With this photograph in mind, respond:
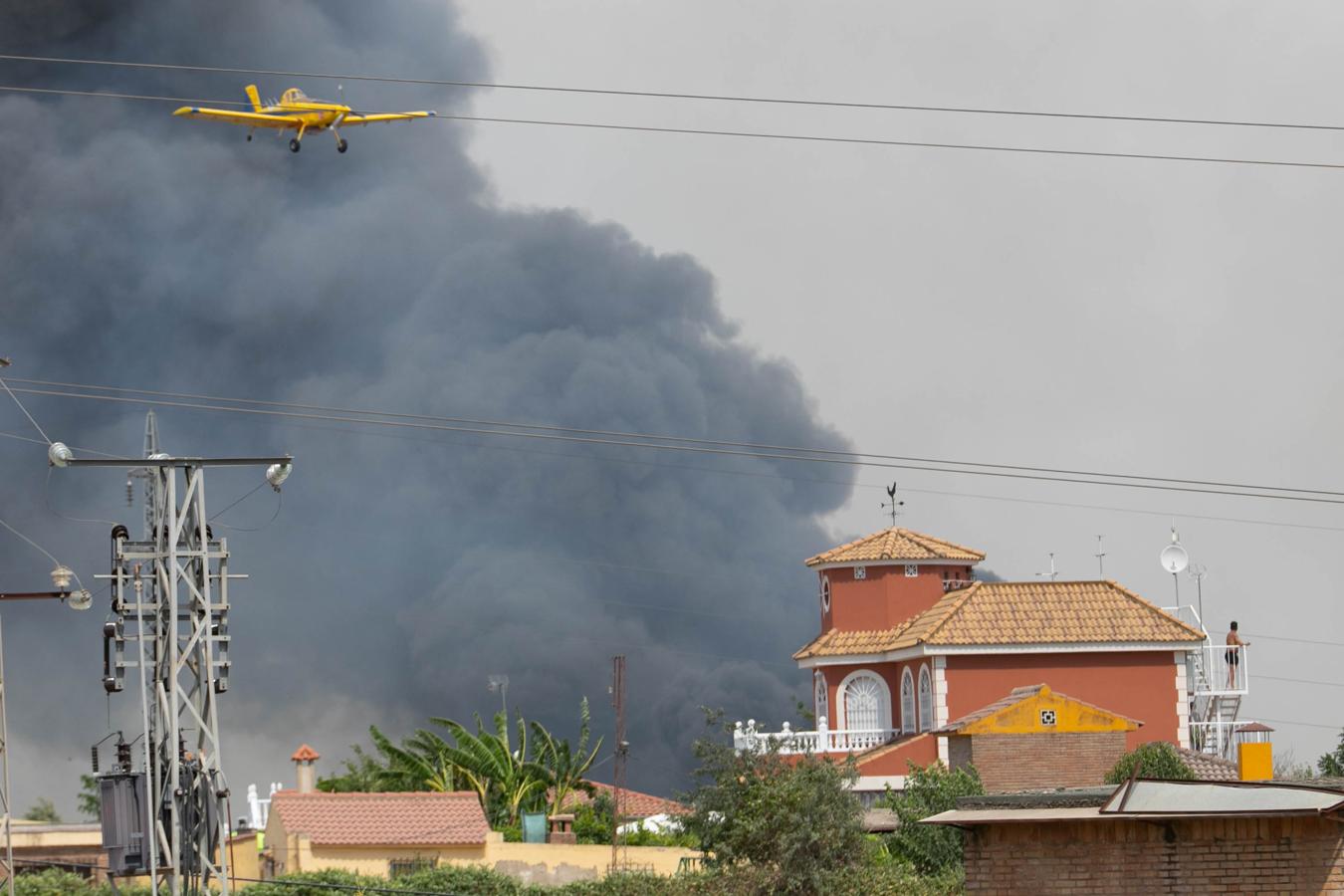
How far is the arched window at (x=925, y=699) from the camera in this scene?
59812mm

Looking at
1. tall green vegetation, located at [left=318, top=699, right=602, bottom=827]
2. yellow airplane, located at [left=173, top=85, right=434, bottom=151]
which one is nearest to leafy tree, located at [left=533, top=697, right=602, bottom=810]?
tall green vegetation, located at [left=318, top=699, right=602, bottom=827]

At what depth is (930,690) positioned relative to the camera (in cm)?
5966

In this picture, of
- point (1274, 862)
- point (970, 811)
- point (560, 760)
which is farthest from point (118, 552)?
point (560, 760)

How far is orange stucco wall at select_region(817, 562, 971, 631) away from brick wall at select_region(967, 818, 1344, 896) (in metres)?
39.6

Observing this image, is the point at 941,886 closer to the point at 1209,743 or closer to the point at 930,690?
the point at 930,690

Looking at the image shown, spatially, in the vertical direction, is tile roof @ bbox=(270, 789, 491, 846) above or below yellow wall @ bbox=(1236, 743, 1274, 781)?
below

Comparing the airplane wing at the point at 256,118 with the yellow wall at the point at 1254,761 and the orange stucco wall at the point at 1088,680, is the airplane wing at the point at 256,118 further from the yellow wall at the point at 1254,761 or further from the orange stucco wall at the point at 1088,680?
the orange stucco wall at the point at 1088,680

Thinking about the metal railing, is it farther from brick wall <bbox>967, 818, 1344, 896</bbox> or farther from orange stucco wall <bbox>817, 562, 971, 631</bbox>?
brick wall <bbox>967, 818, 1344, 896</bbox>

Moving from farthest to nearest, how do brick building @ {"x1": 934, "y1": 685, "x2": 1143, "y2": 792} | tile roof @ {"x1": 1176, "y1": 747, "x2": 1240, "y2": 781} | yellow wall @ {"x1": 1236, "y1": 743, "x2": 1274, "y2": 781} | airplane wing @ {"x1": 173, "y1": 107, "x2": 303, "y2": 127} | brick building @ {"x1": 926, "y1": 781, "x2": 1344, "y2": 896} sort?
brick building @ {"x1": 934, "y1": 685, "x2": 1143, "y2": 792}, tile roof @ {"x1": 1176, "y1": 747, "x2": 1240, "y2": 781}, airplane wing @ {"x1": 173, "y1": 107, "x2": 303, "y2": 127}, yellow wall @ {"x1": 1236, "y1": 743, "x2": 1274, "y2": 781}, brick building @ {"x1": 926, "y1": 781, "x2": 1344, "y2": 896}

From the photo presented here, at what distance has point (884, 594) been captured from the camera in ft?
210

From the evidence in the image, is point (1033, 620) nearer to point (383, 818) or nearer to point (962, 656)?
point (962, 656)

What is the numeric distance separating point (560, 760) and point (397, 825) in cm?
1050

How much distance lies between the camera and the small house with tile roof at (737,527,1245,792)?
59344 mm

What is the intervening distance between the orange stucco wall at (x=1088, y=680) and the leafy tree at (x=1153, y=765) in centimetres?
1017
